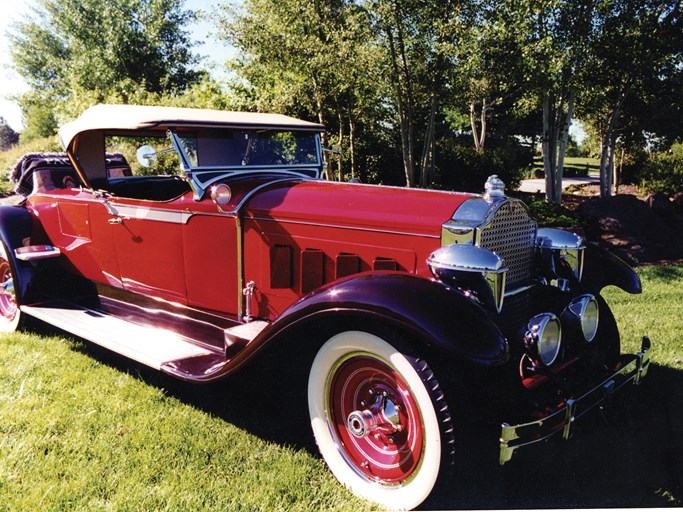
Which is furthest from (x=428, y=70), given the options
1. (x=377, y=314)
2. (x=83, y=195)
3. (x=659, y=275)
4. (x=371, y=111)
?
(x=377, y=314)

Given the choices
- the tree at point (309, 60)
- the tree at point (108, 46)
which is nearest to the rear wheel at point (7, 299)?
the tree at point (309, 60)

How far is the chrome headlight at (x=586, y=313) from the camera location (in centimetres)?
312

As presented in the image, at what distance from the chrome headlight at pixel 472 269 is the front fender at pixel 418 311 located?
0.71 feet

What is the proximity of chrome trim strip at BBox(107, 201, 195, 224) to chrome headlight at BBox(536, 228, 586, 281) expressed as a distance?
2.51 metres

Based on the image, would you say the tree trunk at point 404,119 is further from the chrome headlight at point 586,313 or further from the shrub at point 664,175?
the chrome headlight at point 586,313

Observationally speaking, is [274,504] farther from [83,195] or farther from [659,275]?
[659,275]

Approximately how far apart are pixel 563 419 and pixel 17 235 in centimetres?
511

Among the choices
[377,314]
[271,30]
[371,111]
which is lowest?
[377,314]

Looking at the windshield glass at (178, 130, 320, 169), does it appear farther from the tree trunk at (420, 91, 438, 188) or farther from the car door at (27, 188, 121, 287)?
the tree trunk at (420, 91, 438, 188)

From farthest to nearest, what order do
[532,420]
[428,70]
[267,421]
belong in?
[428,70]
[267,421]
[532,420]

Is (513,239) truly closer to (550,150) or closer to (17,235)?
(17,235)

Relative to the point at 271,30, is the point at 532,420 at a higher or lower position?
lower

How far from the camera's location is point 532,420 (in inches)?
95.1

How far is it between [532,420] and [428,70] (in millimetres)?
11226
